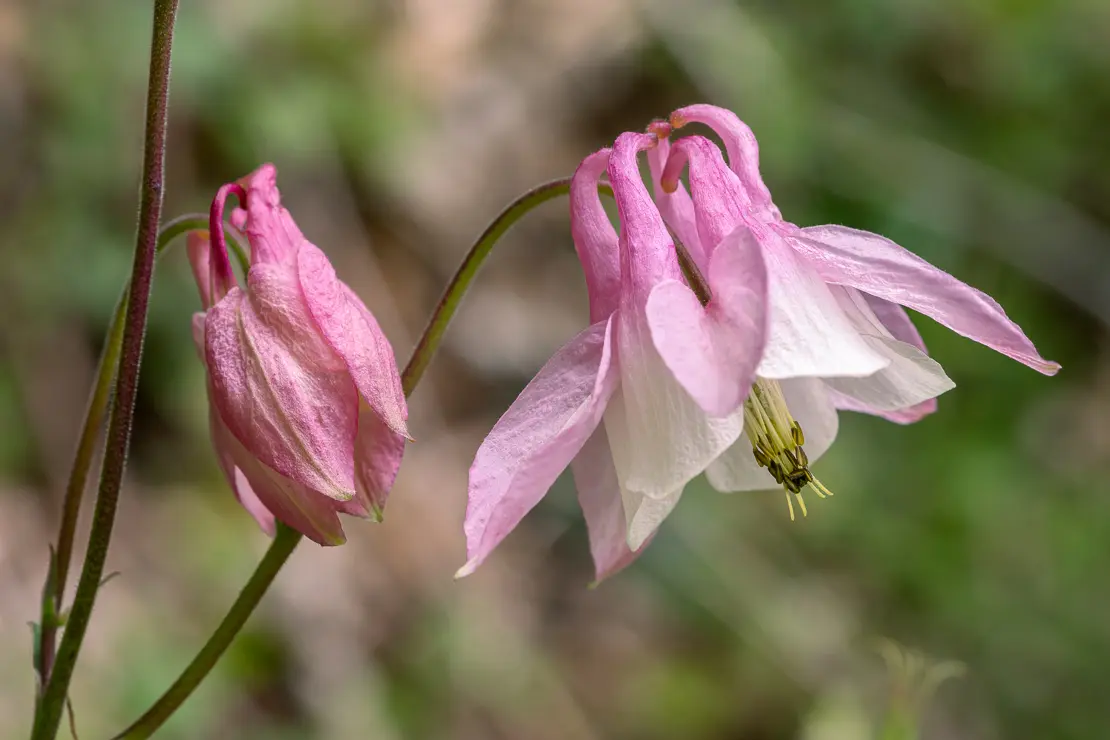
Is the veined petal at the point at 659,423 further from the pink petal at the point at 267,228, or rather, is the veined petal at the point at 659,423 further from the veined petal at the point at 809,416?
the pink petal at the point at 267,228

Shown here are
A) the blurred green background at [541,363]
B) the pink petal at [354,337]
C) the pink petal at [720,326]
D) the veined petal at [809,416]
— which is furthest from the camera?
the blurred green background at [541,363]

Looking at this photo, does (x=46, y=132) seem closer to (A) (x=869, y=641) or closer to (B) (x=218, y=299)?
(B) (x=218, y=299)

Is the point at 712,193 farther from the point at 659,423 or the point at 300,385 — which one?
the point at 300,385

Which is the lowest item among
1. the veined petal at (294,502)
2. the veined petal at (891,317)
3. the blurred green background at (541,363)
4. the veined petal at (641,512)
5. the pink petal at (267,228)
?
the blurred green background at (541,363)

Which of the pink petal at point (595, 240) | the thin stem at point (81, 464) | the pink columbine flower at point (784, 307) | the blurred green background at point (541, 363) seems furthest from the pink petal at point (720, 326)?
the blurred green background at point (541, 363)

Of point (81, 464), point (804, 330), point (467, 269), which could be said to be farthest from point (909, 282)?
point (81, 464)

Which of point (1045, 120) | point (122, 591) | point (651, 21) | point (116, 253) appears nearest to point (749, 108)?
point (651, 21)
